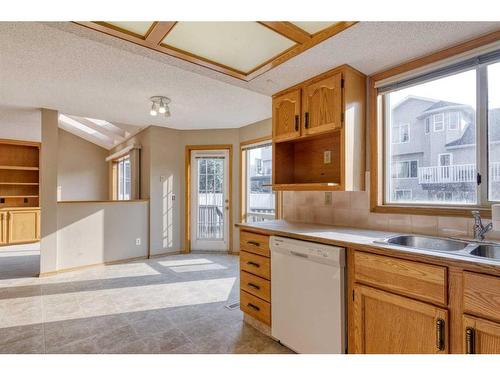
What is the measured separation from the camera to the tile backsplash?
5.77 ft

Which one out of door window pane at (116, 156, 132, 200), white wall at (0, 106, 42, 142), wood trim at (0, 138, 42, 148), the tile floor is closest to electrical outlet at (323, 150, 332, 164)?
the tile floor

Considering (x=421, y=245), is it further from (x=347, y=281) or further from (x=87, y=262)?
(x=87, y=262)

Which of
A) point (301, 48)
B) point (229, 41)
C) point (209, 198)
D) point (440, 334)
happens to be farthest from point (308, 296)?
point (209, 198)

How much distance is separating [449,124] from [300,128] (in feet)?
3.54

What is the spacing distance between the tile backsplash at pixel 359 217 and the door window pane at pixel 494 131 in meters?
0.23

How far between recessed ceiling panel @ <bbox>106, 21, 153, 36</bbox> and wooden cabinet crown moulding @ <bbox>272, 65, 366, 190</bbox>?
1.30m

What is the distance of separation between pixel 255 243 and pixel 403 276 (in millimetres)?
1165

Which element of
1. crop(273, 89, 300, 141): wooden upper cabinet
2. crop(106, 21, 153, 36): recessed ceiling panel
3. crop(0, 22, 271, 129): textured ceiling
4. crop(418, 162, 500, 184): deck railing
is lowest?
Result: crop(418, 162, 500, 184): deck railing

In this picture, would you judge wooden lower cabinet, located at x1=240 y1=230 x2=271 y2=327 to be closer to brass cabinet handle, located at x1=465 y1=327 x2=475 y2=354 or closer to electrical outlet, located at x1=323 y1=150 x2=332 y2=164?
electrical outlet, located at x1=323 y1=150 x2=332 y2=164

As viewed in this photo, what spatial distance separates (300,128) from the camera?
2363 millimetres

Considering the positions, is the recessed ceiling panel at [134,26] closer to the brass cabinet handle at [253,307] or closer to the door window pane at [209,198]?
the brass cabinet handle at [253,307]

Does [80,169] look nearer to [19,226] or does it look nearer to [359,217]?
[19,226]

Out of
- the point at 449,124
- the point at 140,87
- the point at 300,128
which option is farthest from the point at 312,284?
the point at 140,87

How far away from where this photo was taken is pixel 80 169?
7438mm
